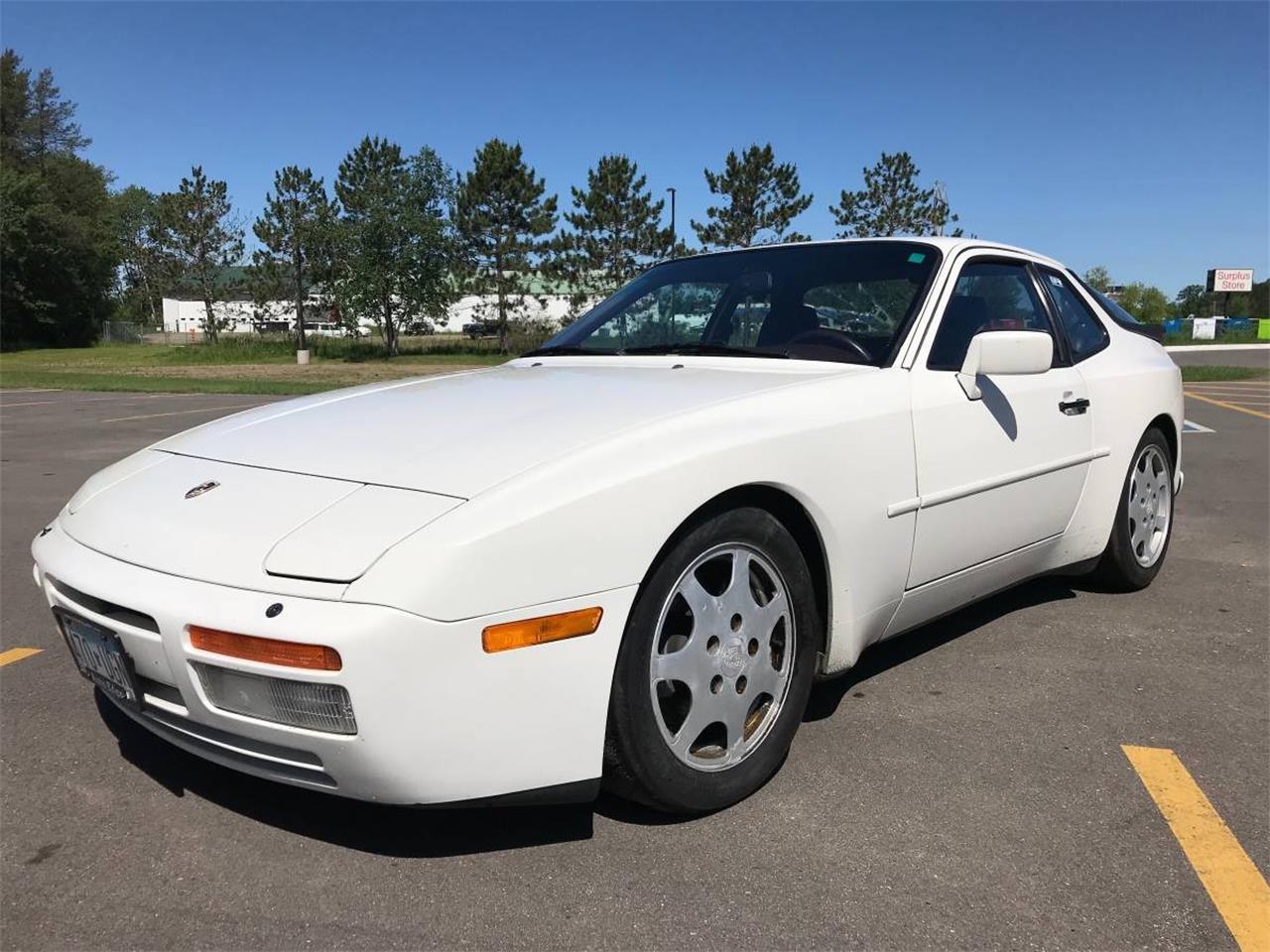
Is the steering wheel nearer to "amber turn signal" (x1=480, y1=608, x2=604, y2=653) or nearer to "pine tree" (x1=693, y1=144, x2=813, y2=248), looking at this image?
"amber turn signal" (x1=480, y1=608, x2=604, y2=653)

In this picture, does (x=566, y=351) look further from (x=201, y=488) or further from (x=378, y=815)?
(x=378, y=815)

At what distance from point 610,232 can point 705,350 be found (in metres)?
41.1

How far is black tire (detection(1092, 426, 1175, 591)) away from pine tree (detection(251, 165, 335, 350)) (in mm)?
44353

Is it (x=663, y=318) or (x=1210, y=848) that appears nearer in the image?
(x=1210, y=848)

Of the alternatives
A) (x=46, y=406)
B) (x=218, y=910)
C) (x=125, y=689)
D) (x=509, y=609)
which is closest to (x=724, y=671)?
(x=509, y=609)

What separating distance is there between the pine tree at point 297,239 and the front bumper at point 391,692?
45.4 m

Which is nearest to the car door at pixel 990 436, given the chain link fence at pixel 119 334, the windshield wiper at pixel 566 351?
the windshield wiper at pixel 566 351

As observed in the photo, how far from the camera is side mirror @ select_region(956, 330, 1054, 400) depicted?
2.93 metres

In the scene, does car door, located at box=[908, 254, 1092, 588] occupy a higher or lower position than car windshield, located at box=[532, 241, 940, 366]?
lower

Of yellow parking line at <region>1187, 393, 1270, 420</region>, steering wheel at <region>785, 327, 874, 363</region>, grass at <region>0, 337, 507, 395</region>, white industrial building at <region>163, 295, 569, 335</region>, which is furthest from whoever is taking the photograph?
white industrial building at <region>163, 295, 569, 335</region>

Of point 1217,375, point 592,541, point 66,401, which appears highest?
point 592,541

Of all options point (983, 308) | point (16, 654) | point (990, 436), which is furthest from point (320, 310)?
point (990, 436)

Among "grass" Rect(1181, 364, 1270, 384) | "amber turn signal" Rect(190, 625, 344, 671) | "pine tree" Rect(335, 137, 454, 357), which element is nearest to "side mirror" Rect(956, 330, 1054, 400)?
"amber turn signal" Rect(190, 625, 344, 671)

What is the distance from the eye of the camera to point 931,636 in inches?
147
